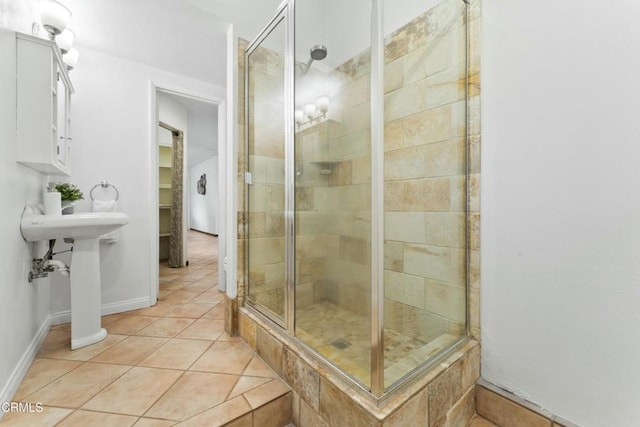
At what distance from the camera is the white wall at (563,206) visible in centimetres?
94

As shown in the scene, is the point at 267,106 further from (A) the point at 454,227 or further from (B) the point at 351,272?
(A) the point at 454,227

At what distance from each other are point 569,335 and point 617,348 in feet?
0.42

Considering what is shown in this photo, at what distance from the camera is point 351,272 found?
1714mm

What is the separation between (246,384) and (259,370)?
0.37 ft

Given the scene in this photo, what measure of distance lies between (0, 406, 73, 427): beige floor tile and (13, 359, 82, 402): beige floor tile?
0.41 ft

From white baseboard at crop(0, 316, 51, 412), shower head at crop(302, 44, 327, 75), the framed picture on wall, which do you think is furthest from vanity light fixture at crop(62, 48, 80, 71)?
the framed picture on wall

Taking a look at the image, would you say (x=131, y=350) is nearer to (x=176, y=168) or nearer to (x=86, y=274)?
(x=86, y=274)

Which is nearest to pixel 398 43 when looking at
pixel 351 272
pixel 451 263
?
pixel 451 263

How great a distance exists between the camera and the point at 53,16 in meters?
1.50

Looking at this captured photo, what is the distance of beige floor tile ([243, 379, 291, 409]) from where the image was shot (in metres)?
1.14

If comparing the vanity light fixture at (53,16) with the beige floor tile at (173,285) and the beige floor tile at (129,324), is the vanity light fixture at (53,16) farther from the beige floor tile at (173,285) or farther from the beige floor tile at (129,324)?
the beige floor tile at (173,285)

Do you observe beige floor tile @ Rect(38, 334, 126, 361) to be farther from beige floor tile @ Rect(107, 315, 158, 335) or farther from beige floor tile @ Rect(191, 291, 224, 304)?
beige floor tile @ Rect(191, 291, 224, 304)

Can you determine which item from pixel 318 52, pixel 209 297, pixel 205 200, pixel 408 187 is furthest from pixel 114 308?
pixel 205 200

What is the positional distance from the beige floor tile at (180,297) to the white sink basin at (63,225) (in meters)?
1.01
